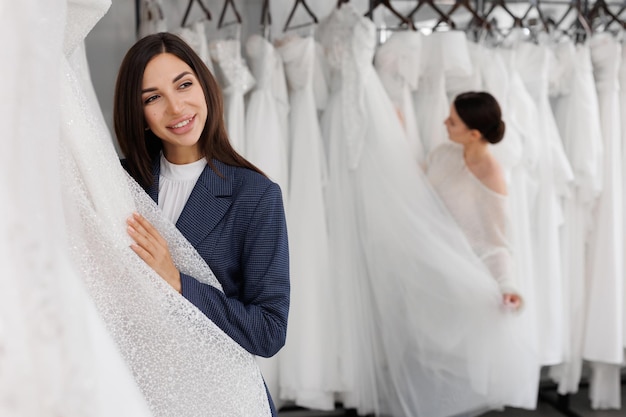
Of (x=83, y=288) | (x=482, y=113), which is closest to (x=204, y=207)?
(x=83, y=288)

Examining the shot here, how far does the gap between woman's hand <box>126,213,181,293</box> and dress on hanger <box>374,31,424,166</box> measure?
1.72m

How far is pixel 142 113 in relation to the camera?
3.53 feet

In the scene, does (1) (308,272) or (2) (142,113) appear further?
(1) (308,272)

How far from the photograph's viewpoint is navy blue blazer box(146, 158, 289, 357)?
3.48ft

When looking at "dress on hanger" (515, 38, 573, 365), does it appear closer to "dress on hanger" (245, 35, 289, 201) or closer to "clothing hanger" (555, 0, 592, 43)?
"clothing hanger" (555, 0, 592, 43)

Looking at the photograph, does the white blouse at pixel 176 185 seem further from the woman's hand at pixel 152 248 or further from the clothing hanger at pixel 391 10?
the clothing hanger at pixel 391 10

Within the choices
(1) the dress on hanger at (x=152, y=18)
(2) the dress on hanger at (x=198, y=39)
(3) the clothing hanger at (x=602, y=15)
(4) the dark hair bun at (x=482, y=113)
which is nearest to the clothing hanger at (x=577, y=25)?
(3) the clothing hanger at (x=602, y=15)

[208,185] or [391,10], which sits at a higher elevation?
[391,10]

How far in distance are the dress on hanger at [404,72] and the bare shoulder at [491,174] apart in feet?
0.75

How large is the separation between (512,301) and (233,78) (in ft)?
4.01

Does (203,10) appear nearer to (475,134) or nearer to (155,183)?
(475,134)

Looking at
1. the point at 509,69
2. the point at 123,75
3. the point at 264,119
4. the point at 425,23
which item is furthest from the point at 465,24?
the point at 123,75

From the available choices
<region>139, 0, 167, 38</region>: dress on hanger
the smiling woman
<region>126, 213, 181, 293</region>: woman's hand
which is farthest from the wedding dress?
<region>139, 0, 167, 38</region>: dress on hanger

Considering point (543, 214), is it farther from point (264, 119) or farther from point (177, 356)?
point (177, 356)
